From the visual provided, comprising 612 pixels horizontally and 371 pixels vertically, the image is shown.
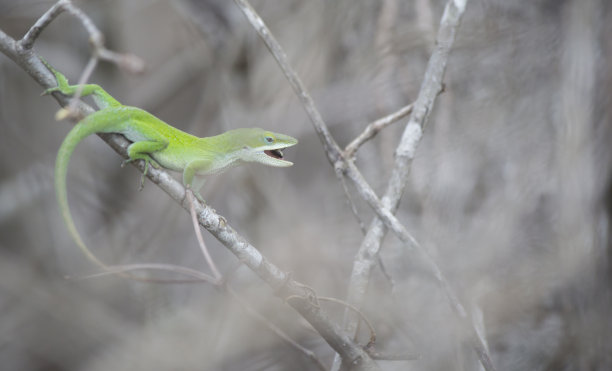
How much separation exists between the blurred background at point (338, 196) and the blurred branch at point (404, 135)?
52cm

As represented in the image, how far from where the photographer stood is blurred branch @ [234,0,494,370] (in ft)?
7.04

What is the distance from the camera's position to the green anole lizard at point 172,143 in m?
1.68

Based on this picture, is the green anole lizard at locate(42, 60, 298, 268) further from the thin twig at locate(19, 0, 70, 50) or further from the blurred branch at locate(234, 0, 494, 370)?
the blurred branch at locate(234, 0, 494, 370)

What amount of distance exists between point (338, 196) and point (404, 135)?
8.71ft

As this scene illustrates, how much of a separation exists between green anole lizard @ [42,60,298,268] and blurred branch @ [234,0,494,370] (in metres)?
0.42

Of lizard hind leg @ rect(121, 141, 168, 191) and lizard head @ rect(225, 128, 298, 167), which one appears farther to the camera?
lizard head @ rect(225, 128, 298, 167)

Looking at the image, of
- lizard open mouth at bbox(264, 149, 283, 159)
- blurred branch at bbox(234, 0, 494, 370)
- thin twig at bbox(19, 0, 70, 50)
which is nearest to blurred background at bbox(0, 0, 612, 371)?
blurred branch at bbox(234, 0, 494, 370)

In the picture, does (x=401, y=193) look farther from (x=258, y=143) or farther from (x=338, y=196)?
(x=338, y=196)

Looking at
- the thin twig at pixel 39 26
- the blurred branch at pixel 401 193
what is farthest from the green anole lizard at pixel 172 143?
the blurred branch at pixel 401 193

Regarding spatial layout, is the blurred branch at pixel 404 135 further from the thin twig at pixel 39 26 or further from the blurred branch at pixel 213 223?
the thin twig at pixel 39 26

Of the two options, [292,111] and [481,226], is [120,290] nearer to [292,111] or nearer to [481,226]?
[292,111]

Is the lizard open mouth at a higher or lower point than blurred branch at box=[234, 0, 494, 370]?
lower

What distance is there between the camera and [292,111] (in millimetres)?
5391

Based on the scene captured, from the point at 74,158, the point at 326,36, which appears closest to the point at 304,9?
the point at 326,36
